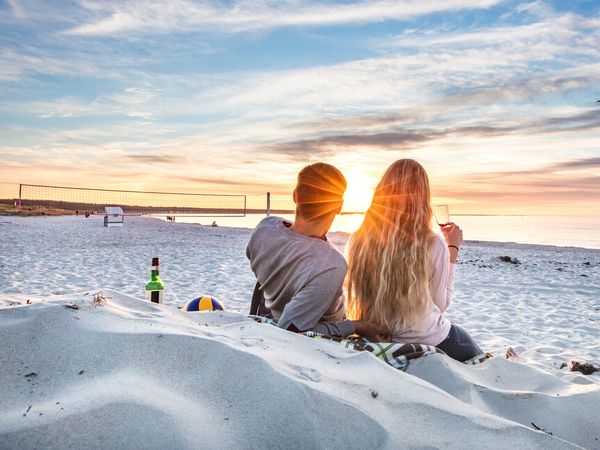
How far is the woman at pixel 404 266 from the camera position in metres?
2.60

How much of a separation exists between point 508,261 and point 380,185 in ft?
32.4

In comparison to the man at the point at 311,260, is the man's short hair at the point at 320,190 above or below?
above

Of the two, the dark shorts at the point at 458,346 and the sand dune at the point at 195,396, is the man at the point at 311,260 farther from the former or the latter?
the sand dune at the point at 195,396

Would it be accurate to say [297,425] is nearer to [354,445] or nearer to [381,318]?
[354,445]

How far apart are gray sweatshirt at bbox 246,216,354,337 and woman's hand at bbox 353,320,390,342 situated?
0.07 m

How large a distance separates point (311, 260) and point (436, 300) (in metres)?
0.77

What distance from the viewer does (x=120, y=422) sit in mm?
1299

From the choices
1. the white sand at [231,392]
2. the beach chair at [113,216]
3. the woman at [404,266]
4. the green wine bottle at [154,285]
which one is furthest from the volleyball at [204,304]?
the beach chair at [113,216]

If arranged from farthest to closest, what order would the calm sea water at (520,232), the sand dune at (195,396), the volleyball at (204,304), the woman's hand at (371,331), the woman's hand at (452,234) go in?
the calm sea water at (520,232)
the volleyball at (204,304)
the woman's hand at (452,234)
the woman's hand at (371,331)
the sand dune at (195,396)

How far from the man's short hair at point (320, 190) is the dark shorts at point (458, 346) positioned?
1002 mm

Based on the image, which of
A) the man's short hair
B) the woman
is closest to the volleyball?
the woman

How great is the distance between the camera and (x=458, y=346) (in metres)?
2.80

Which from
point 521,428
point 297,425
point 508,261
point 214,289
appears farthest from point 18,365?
point 508,261

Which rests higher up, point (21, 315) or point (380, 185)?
point (380, 185)
